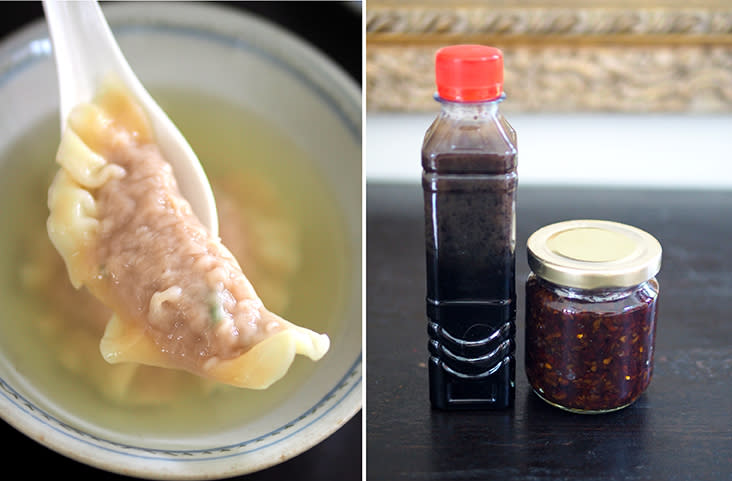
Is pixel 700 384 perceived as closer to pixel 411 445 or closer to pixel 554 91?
pixel 411 445

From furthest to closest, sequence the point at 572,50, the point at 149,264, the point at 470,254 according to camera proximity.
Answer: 1. the point at 572,50
2. the point at 470,254
3. the point at 149,264

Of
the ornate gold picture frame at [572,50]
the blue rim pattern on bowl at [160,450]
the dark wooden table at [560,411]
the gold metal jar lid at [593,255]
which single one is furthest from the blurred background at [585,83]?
the blue rim pattern on bowl at [160,450]

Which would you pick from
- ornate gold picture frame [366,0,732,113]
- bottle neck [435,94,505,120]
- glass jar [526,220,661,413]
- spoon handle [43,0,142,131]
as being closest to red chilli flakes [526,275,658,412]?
glass jar [526,220,661,413]

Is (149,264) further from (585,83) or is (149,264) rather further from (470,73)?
(585,83)

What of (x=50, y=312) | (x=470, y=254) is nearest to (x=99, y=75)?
(x=50, y=312)

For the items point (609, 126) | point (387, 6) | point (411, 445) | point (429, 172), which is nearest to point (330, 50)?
point (429, 172)

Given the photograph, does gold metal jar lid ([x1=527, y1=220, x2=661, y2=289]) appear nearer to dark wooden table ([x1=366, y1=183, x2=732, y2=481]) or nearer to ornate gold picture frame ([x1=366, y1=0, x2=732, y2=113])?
dark wooden table ([x1=366, y1=183, x2=732, y2=481])

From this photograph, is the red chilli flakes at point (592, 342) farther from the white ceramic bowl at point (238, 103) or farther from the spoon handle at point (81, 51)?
the spoon handle at point (81, 51)
